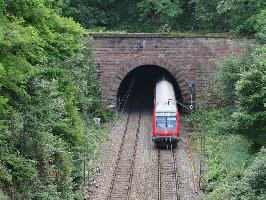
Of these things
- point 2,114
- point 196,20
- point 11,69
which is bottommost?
point 2,114

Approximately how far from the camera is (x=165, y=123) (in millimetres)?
33781

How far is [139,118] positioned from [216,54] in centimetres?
756

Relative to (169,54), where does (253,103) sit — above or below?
below

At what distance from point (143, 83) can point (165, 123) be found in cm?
1866

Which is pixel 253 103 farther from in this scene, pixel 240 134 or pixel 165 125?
pixel 165 125

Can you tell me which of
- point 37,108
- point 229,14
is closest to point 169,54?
point 229,14

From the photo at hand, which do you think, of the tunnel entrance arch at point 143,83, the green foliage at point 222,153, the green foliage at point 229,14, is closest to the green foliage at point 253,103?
the green foliage at point 222,153

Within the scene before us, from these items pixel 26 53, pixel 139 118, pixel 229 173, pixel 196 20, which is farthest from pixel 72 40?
pixel 196 20

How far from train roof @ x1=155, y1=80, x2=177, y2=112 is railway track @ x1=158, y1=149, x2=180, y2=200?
9.21 feet

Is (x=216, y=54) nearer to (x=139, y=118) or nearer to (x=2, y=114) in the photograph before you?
(x=139, y=118)

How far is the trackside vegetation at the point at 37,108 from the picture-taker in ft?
66.0

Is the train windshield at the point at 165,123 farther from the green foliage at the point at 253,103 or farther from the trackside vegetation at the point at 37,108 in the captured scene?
the trackside vegetation at the point at 37,108

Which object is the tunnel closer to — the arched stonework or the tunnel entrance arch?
the tunnel entrance arch

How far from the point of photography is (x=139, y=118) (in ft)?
135
